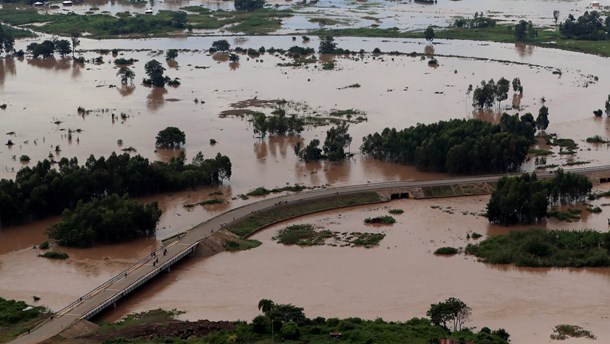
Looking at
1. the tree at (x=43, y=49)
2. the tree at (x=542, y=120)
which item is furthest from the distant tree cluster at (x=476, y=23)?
the tree at (x=542, y=120)

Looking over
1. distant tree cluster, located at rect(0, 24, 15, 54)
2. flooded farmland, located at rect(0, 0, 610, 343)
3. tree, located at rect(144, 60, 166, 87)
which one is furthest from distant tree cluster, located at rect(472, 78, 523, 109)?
distant tree cluster, located at rect(0, 24, 15, 54)

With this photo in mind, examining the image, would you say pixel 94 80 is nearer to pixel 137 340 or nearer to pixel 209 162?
pixel 209 162

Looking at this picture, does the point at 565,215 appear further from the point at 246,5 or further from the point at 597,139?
the point at 246,5

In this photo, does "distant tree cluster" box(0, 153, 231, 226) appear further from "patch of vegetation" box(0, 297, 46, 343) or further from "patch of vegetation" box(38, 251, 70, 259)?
"patch of vegetation" box(0, 297, 46, 343)

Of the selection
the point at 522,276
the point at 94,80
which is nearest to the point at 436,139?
the point at 522,276

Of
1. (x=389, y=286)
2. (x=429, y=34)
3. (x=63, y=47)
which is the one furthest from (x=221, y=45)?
(x=389, y=286)

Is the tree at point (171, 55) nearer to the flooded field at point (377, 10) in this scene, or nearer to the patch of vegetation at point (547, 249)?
the flooded field at point (377, 10)
